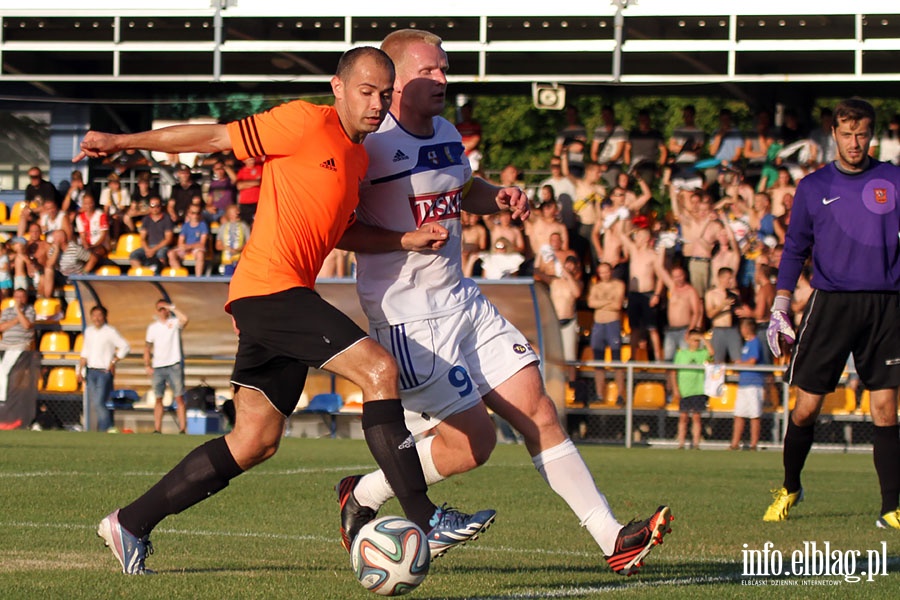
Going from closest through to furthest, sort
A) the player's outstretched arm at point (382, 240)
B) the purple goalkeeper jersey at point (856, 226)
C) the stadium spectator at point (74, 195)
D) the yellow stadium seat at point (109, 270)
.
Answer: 1. the player's outstretched arm at point (382, 240)
2. the purple goalkeeper jersey at point (856, 226)
3. the yellow stadium seat at point (109, 270)
4. the stadium spectator at point (74, 195)

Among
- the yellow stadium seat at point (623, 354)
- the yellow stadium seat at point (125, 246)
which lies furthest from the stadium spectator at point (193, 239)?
the yellow stadium seat at point (623, 354)

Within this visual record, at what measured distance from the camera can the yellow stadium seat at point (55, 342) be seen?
20.1 m

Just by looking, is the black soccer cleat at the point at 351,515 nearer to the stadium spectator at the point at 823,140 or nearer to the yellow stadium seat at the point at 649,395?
the yellow stadium seat at the point at 649,395

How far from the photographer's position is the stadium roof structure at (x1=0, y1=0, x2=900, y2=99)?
2147 centimetres

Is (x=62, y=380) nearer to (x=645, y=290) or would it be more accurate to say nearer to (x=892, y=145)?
(x=645, y=290)

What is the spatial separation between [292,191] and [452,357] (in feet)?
3.34

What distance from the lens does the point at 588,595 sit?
17.2ft

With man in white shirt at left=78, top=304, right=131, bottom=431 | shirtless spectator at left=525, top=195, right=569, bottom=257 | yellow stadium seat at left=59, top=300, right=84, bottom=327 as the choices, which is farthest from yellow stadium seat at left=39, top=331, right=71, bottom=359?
shirtless spectator at left=525, top=195, right=569, bottom=257

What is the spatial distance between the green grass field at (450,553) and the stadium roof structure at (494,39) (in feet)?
31.2

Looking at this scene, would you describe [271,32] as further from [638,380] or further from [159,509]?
[159,509]

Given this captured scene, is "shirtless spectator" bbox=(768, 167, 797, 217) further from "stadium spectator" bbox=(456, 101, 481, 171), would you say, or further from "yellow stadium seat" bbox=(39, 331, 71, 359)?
"yellow stadium seat" bbox=(39, 331, 71, 359)

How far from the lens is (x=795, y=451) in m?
8.76
